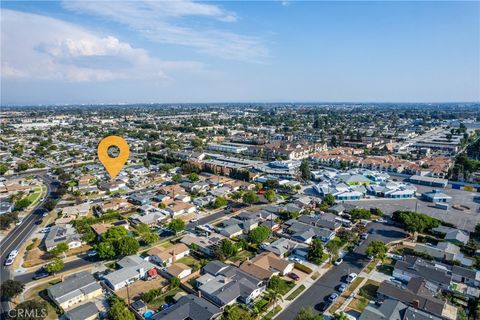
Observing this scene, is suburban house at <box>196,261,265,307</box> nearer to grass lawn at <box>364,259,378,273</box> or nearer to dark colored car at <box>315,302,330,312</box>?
dark colored car at <box>315,302,330,312</box>

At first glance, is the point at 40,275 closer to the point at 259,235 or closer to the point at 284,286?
the point at 259,235

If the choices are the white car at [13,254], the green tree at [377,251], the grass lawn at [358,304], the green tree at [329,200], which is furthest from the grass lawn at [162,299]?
the green tree at [329,200]

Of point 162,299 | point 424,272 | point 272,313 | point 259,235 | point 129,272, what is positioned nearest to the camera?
point 272,313

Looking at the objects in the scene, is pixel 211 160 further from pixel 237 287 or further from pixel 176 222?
pixel 237 287

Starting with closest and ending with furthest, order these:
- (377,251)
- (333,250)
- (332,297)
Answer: (332,297) < (377,251) < (333,250)

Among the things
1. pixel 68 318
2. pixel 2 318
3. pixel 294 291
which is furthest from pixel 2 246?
pixel 294 291

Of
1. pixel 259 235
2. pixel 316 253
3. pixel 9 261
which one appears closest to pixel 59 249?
pixel 9 261
